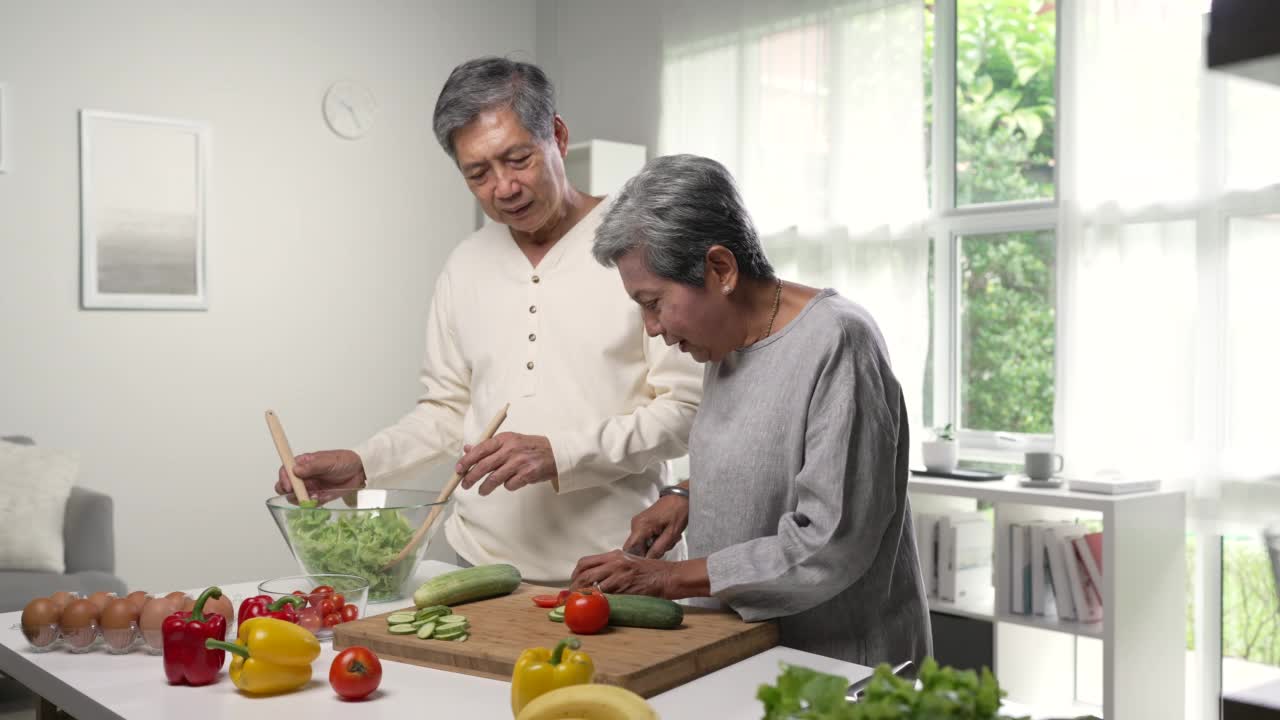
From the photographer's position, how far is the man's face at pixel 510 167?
2068 millimetres

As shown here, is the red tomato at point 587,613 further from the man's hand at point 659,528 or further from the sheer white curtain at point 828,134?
the sheer white curtain at point 828,134

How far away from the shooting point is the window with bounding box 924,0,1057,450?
4035 mm

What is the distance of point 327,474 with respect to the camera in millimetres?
2068

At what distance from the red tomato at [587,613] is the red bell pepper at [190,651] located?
44 cm

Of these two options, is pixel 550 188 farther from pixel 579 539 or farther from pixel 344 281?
pixel 344 281

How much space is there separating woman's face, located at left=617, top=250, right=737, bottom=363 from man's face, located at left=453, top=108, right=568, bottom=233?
0.42 metres

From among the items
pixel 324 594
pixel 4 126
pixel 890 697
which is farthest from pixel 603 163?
pixel 890 697

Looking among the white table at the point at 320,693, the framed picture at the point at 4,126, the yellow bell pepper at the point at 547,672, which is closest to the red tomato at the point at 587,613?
the white table at the point at 320,693

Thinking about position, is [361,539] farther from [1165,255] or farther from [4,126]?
[4,126]

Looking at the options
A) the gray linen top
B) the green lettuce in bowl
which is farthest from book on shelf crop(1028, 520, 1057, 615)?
the green lettuce in bowl

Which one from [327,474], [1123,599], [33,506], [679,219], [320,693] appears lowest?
[1123,599]

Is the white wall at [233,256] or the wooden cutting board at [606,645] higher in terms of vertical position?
the white wall at [233,256]

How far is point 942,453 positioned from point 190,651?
290 cm

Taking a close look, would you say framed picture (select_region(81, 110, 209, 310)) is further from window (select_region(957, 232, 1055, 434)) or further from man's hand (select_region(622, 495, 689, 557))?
man's hand (select_region(622, 495, 689, 557))
